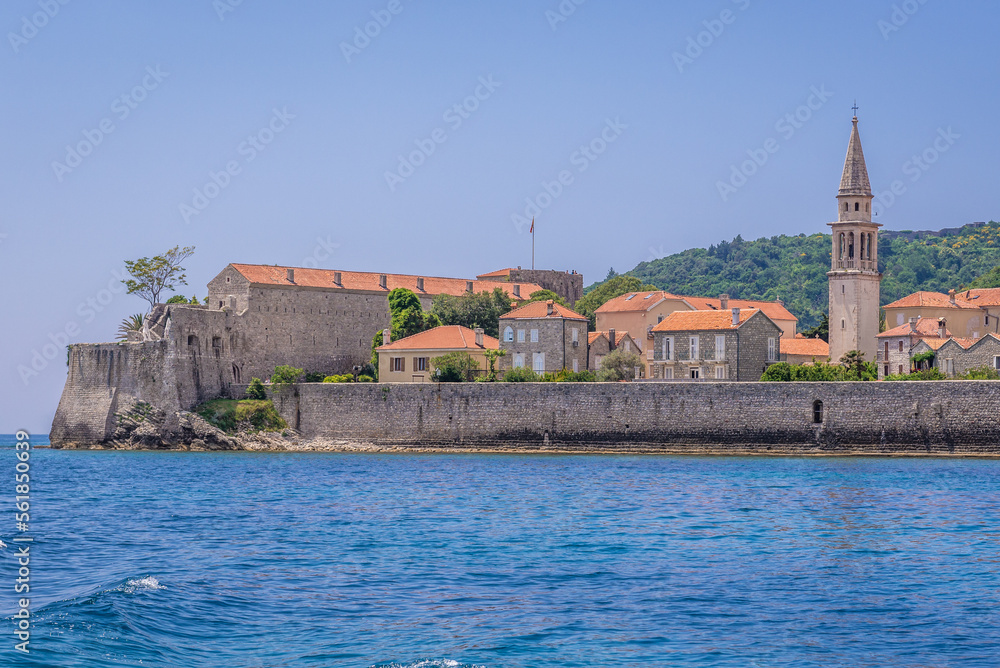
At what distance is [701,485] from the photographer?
1204 inches

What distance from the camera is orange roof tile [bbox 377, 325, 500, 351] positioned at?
55.8 m

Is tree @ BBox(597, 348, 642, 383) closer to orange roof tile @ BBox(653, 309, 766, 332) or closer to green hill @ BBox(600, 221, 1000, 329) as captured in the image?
orange roof tile @ BBox(653, 309, 766, 332)

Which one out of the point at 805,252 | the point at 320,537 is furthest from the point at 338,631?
the point at 805,252

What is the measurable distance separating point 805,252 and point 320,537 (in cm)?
12622

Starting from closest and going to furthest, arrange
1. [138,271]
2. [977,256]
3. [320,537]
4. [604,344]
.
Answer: [320,537] → [604,344] → [138,271] → [977,256]

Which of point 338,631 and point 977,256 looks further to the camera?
point 977,256

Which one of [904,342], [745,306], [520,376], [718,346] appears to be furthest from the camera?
[745,306]

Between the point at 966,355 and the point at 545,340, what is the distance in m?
17.8

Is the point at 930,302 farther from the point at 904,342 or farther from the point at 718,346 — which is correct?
the point at 718,346

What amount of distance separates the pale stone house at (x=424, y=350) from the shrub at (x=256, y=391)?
5651 mm

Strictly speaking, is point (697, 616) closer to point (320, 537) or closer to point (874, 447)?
point (320, 537)

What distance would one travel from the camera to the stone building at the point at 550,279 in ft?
257

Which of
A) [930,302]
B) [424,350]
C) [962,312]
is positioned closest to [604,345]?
[424,350]

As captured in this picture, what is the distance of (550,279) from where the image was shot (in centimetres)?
8000
